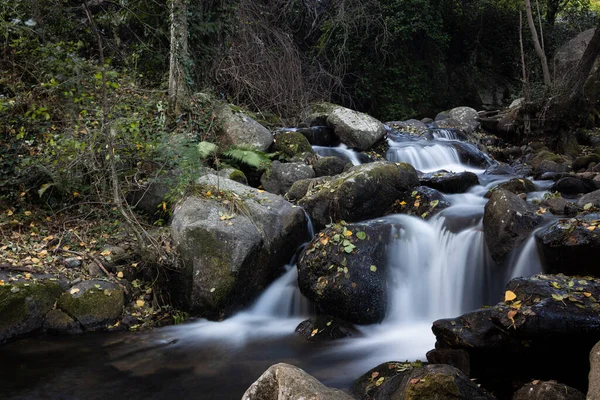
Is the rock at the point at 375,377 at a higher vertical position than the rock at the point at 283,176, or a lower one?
lower

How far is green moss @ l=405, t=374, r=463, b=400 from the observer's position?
3.30 metres

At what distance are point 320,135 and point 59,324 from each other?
7.72m

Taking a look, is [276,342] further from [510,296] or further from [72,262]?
[72,262]

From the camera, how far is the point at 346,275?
6.04 meters

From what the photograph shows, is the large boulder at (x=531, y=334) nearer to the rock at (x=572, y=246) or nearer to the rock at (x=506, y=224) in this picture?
the rock at (x=572, y=246)

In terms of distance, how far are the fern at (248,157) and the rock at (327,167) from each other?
1.00 meters

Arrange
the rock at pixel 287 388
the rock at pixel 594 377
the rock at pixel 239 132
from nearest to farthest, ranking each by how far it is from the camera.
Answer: the rock at pixel 594 377, the rock at pixel 287 388, the rock at pixel 239 132

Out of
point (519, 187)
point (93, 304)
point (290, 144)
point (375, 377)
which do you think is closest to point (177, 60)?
point (290, 144)

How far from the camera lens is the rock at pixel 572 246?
5.09 m

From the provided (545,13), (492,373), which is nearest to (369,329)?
(492,373)

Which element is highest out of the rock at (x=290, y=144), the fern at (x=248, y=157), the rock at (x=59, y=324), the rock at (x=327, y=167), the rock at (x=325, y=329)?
the rock at (x=290, y=144)

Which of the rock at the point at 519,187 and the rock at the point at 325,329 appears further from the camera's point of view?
the rock at the point at 519,187

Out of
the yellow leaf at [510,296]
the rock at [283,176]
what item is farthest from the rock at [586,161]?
the yellow leaf at [510,296]

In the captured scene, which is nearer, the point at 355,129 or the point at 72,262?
the point at 72,262
